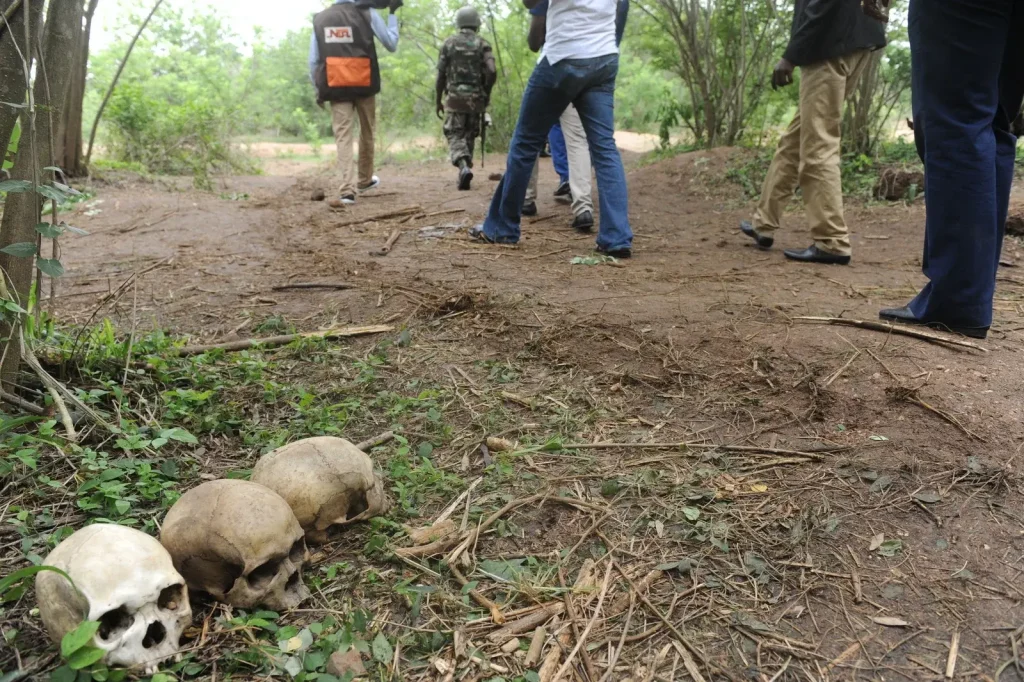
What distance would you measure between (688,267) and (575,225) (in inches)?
62.8

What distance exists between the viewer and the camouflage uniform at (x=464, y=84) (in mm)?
7801

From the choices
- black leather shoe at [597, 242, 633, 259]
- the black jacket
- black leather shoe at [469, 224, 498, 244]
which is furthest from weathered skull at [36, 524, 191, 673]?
the black jacket

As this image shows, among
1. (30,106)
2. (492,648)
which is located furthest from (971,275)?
(30,106)

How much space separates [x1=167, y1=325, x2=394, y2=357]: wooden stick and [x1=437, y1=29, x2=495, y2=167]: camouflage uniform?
17.0 feet

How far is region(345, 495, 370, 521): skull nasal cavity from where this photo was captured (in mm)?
2038

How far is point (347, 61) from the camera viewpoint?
7145 millimetres

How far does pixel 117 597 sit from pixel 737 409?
6.37 ft

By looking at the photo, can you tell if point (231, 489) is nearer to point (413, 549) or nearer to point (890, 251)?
point (413, 549)

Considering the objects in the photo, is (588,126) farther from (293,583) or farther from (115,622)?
(115,622)

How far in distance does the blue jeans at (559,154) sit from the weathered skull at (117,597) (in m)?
6.18

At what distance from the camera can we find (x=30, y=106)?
2.09 meters

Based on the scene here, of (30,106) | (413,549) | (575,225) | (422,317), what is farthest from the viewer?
(575,225)

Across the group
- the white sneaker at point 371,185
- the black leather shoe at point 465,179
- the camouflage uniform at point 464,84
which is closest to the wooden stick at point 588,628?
the black leather shoe at point 465,179

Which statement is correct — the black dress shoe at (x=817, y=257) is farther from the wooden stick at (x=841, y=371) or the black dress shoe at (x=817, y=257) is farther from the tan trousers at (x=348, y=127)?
the tan trousers at (x=348, y=127)
